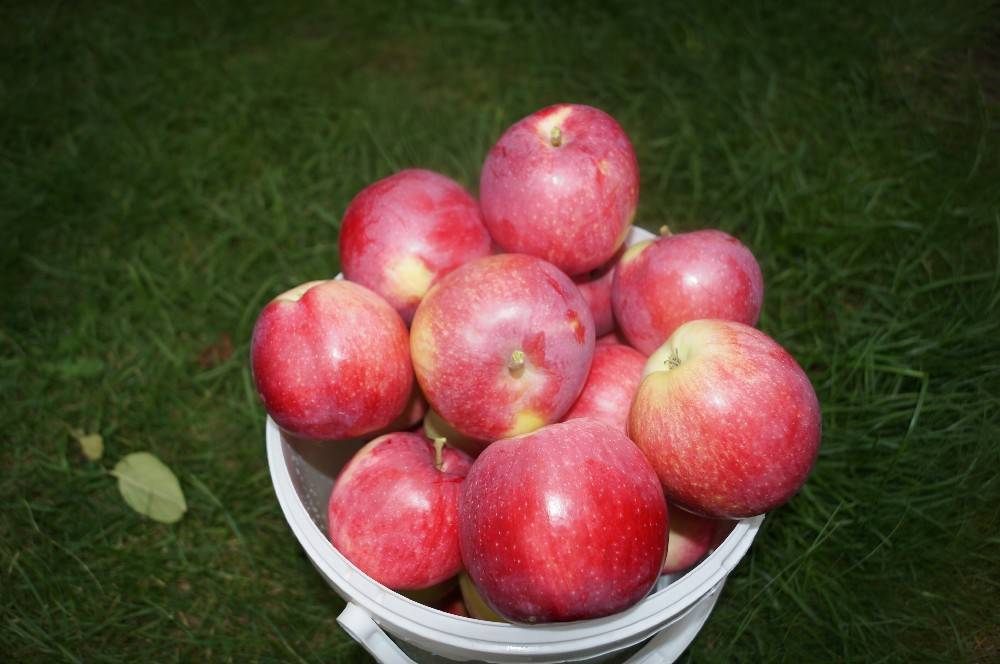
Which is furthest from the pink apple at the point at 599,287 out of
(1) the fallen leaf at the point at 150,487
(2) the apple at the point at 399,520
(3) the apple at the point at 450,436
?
(1) the fallen leaf at the point at 150,487

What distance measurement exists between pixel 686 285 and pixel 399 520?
651 millimetres

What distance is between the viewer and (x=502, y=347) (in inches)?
52.1

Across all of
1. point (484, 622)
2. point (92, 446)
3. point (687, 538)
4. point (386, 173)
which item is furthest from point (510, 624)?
point (386, 173)

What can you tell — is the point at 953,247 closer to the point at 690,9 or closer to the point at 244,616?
the point at 690,9

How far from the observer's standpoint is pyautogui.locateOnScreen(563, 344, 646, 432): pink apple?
148cm

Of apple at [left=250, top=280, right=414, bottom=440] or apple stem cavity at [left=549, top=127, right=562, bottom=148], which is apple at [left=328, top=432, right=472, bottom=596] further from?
apple stem cavity at [left=549, top=127, right=562, bottom=148]

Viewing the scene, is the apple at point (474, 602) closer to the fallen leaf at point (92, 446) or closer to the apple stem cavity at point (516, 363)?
the apple stem cavity at point (516, 363)

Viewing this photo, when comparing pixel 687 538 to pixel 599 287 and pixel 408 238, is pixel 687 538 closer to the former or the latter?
pixel 599 287

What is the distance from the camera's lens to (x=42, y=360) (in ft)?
7.36

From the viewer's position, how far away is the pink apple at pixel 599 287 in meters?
1.71

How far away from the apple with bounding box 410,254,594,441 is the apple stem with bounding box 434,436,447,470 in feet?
0.13

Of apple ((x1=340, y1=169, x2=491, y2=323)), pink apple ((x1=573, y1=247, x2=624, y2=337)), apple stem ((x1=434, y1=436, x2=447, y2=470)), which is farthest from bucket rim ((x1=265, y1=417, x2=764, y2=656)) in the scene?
pink apple ((x1=573, y1=247, x2=624, y2=337))

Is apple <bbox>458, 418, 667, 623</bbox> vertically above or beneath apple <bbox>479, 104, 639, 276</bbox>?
beneath

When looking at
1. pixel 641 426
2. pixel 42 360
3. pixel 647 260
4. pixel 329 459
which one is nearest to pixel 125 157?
pixel 42 360
